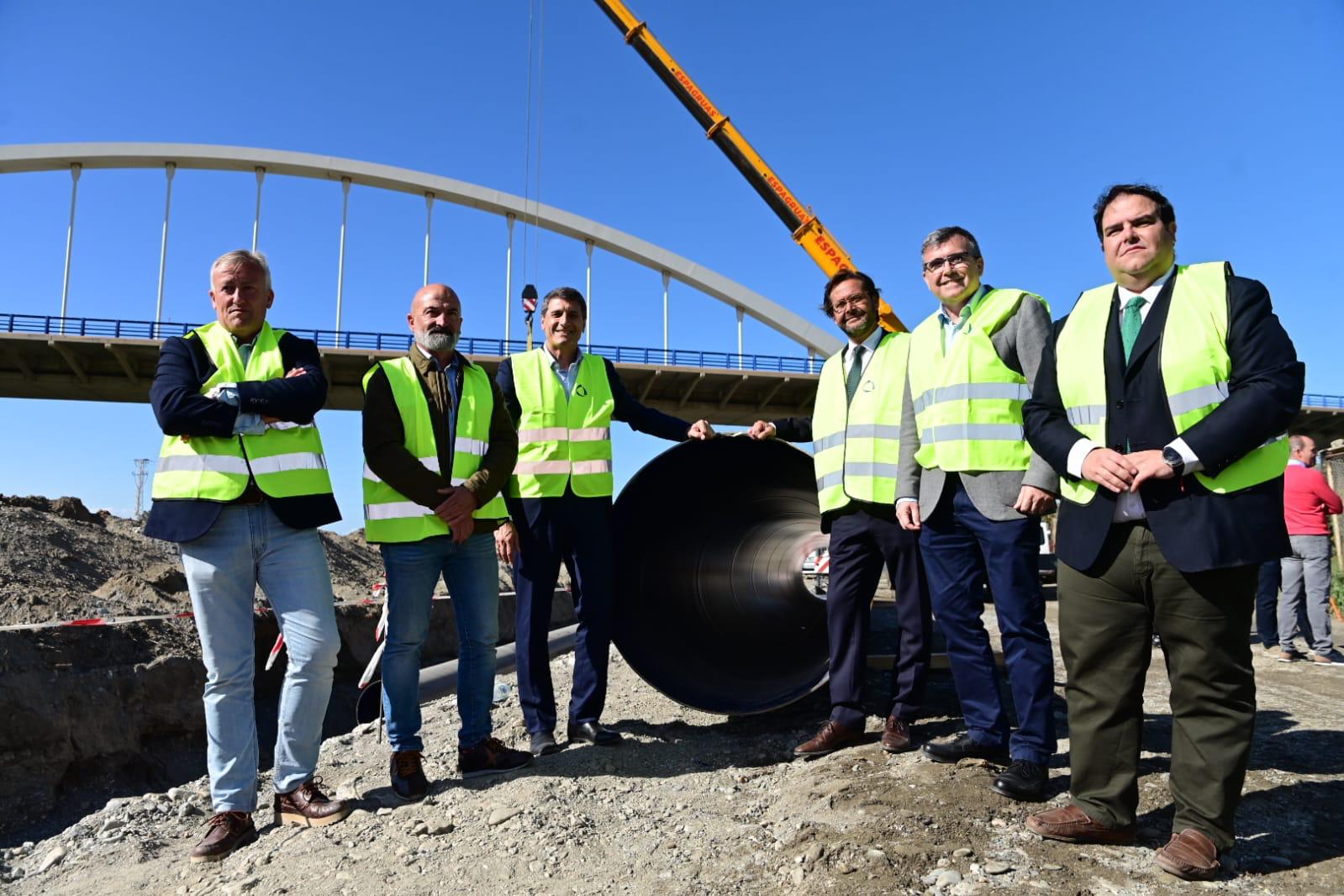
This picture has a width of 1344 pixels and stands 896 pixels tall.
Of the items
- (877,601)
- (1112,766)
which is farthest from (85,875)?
(877,601)

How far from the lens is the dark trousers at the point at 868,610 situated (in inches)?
131

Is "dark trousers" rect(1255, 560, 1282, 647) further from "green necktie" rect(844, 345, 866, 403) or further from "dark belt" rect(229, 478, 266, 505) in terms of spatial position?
"dark belt" rect(229, 478, 266, 505)

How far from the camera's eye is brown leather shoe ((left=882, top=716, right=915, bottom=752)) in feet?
10.5

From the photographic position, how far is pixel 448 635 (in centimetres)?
921

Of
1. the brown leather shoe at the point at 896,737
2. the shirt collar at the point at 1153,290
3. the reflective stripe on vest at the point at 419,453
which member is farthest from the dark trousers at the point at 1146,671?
the reflective stripe on vest at the point at 419,453

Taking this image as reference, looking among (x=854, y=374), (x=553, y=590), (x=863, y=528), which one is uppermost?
(x=854, y=374)

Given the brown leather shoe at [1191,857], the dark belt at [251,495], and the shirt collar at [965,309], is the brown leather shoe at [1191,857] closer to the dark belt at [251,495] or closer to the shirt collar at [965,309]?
the shirt collar at [965,309]

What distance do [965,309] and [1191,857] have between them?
6.10 ft

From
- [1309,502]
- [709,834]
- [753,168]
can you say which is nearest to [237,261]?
[709,834]

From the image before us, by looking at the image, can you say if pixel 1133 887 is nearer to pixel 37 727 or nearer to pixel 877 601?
pixel 877 601

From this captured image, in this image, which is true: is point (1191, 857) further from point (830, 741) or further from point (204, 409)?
point (204, 409)

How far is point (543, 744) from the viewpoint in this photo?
11.6ft

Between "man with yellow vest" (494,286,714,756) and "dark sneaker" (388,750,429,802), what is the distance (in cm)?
54

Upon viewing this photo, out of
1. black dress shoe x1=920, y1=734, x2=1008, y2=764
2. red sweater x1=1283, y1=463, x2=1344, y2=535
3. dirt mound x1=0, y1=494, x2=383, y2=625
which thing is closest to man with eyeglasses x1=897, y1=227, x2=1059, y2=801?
black dress shoe x1=920, y1=734, x2=1008, y2=764
